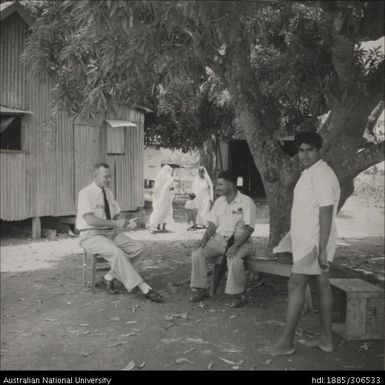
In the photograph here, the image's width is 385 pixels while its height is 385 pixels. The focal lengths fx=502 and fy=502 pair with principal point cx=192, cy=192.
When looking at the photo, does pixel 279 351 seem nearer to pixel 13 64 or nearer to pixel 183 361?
pixel 183 361

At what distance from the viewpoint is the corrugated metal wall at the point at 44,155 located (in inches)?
505

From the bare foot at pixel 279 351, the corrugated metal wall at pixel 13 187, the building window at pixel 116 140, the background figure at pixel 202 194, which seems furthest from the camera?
the background figure at pixel 202 194

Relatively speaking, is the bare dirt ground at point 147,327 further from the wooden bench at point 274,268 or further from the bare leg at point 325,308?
the wooden bench at point 274,268

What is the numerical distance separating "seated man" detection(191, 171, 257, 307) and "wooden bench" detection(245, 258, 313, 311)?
0.17 meters

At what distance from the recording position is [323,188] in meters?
4.81

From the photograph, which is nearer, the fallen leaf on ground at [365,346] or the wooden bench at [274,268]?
the fallen leaf on ground at [365,346]

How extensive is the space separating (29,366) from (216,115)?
15312 millimetres

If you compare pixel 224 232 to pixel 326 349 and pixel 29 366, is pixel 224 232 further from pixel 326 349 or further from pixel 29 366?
pixel 29 366

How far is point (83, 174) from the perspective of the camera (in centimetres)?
1458

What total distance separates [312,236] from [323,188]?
479mm

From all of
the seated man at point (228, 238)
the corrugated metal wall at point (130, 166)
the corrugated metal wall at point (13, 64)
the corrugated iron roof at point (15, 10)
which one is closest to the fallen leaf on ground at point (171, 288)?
the seated man at point (228, 238)

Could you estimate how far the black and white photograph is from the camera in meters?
4.87

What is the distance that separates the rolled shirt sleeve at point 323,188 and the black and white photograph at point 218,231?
14mm

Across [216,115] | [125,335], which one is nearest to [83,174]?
[216,115]
